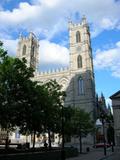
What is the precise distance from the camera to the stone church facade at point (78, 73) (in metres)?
73.2

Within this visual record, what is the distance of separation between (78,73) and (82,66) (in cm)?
271

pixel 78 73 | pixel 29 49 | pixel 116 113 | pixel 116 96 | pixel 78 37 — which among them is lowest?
pixel 116 113

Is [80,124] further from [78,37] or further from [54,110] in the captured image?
[78,37]

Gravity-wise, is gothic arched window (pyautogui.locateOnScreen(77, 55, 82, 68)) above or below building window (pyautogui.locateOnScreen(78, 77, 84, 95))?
above

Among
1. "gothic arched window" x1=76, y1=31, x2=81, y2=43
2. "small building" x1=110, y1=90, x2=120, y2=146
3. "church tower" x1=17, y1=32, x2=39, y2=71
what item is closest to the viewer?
"small building" x1=110, y1=90, x2=120, y2=146

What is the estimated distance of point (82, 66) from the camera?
76.6 m

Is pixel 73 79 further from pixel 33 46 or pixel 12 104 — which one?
pixel 12 104

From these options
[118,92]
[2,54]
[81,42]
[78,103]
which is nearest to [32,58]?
[81,42]

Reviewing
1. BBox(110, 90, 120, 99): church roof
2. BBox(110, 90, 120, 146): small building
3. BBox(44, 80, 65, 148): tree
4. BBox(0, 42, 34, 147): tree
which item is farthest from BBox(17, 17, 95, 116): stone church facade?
BBox(0, 42, 34, 147): tree

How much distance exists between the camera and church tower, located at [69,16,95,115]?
72.9 meters

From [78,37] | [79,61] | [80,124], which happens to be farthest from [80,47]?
[80,124]

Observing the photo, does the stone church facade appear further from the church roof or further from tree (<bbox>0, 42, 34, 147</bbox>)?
tree (<bbox>0, 42, 34, 147</bbox>)

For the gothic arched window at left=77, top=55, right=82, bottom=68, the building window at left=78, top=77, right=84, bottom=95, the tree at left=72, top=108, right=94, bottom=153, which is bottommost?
the tree at left=72, top=108, right=94, bottom=153

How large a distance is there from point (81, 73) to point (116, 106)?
17341 millimetres
